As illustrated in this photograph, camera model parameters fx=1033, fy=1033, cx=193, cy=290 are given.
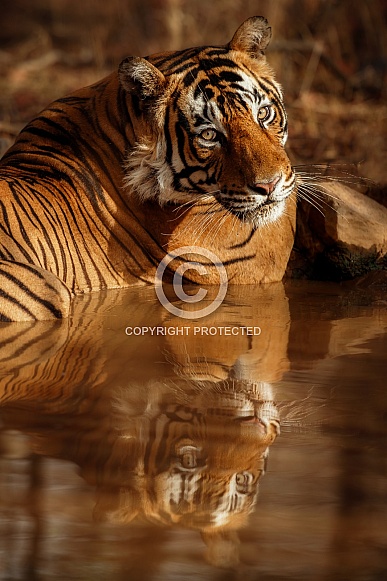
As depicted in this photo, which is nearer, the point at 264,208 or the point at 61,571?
the point at 61,571

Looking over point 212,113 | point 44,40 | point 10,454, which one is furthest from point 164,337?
point 44,40

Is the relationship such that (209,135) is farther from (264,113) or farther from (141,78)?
(141,78)

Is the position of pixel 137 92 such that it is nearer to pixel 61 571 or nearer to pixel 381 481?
pixel 381 481

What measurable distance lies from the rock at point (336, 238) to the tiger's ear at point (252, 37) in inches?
34.9

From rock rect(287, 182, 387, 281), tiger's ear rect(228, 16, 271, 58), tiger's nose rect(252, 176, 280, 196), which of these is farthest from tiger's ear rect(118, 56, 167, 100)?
rock rect(287, 182, 387, 281)

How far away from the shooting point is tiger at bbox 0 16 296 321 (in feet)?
16.0

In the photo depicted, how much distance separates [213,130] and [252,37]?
1.92ft

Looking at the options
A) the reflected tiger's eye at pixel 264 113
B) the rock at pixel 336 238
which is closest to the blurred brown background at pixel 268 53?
the rock at pixel 336 238

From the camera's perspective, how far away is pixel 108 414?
10.4 ft

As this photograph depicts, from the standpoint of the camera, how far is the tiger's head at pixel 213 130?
484 centimetres

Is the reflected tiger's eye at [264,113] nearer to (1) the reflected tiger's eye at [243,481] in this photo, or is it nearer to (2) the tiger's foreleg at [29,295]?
(2) the tiger's foreleg at [29,295]

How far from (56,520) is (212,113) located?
2.93 metres

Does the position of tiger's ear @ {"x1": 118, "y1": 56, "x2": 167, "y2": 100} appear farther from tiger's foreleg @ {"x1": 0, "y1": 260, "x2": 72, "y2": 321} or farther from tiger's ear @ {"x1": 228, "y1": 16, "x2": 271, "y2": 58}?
tiger's foreleg @ {"x1": 0, "y1": 260, "x2": 72, "y2": 321}

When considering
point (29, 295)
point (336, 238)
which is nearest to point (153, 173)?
point (29, 295)
